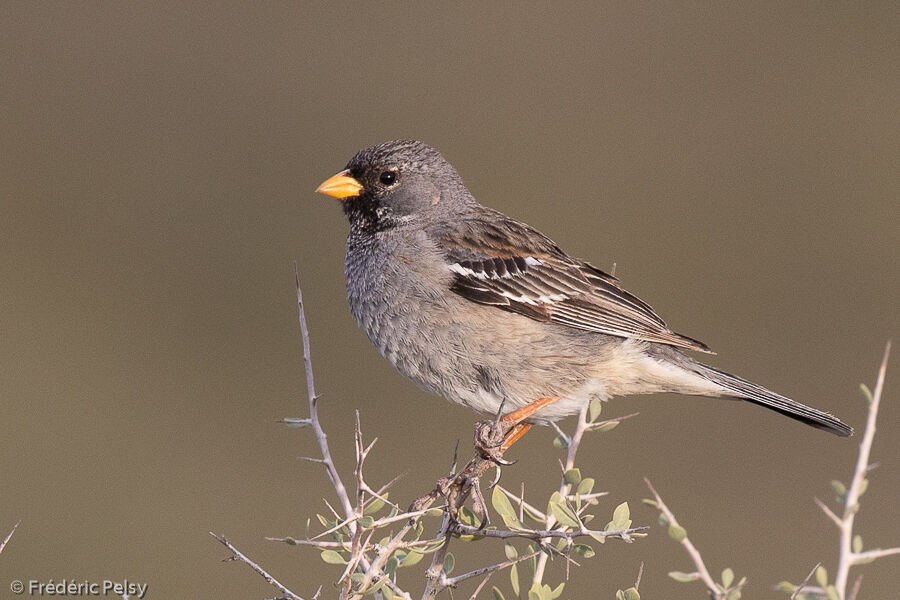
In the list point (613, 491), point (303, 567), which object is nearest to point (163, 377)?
point (303, 567)

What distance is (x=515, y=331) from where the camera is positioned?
4.91m

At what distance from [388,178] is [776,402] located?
84.4 inches

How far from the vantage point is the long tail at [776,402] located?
4.63 metres

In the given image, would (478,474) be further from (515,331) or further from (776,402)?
(776,402)

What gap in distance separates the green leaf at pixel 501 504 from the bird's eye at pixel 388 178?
2.62 meters

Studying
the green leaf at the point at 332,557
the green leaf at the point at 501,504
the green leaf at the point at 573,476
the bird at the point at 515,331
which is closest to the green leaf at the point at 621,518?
the green leaf at the point at 573,476

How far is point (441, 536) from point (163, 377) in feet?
28.0

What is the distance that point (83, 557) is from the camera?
9.37 meters

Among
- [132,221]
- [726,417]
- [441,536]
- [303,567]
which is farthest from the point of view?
[132,221]

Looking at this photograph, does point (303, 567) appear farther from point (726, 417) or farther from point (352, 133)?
point (352, 133)

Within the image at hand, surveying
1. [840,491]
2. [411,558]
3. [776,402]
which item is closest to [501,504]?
[411,558]

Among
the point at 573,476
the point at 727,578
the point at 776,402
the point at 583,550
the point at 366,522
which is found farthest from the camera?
the point at 776,402

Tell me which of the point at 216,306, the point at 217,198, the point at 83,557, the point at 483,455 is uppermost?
the point at 483,455

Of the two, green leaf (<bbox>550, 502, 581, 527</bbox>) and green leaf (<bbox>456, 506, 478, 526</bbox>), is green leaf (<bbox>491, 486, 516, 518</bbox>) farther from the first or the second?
green leaf (<bbox>456, 506, 478, 526</bbox>)
